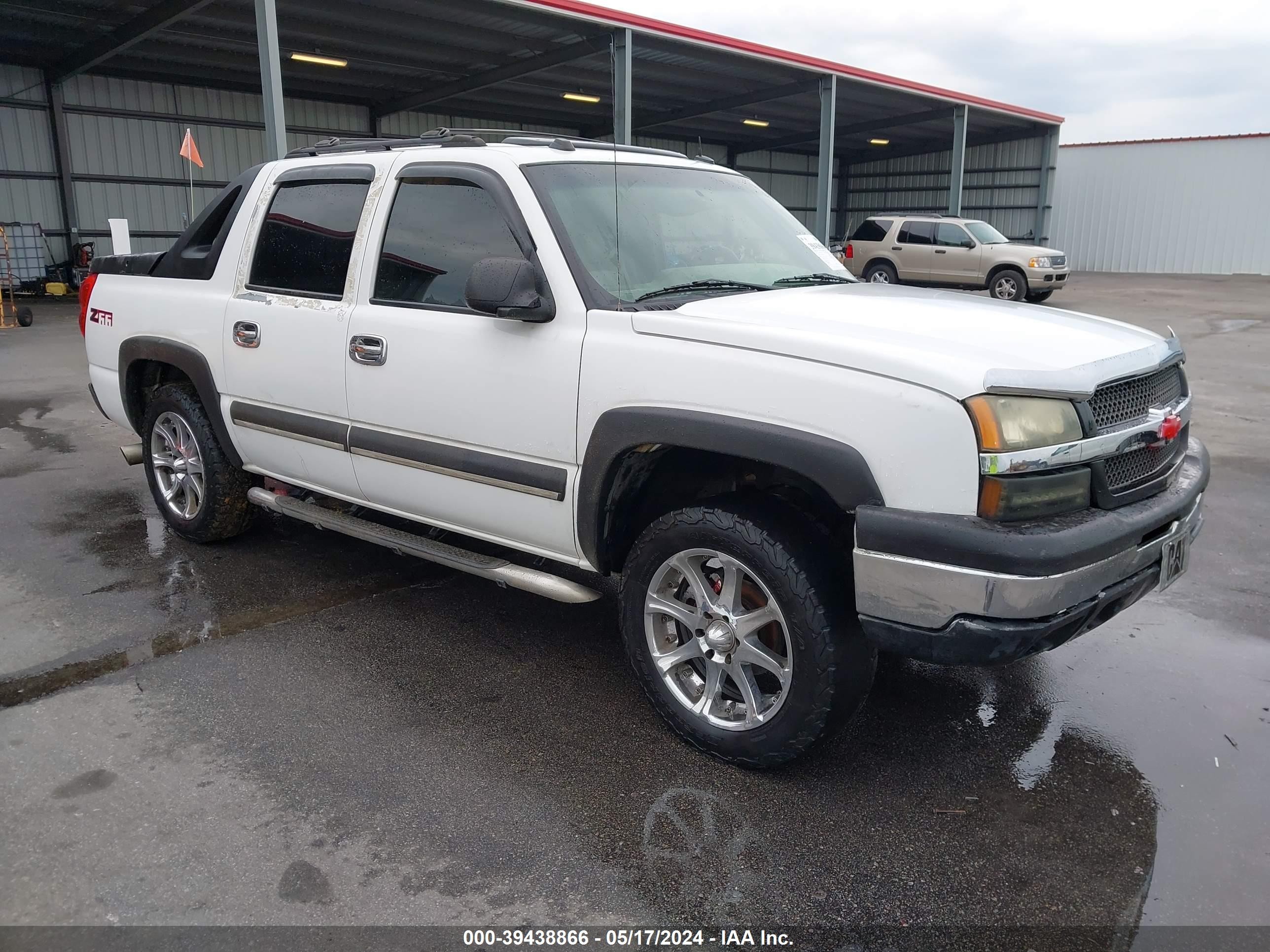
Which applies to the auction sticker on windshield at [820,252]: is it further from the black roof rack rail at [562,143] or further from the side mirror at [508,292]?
the side mirror at [508,292]

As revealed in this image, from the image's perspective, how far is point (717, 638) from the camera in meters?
3.04

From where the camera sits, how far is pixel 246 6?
16.2 meters

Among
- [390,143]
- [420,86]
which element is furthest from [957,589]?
[420,86]

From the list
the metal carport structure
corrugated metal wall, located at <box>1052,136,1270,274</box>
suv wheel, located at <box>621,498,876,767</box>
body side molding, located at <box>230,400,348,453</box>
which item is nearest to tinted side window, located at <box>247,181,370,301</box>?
body side molding, located at <box>230,400,348,453</box>

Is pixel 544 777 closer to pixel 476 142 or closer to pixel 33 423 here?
pixel 476 142

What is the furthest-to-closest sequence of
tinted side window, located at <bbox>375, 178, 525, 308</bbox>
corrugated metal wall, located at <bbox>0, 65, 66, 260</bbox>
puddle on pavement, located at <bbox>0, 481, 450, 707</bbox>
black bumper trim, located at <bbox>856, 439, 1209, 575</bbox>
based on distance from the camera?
corrugated metal wall, located at <bbox>0, 65, 66, 260</bbox> → puddle on pavement, located at <bbox>0, 481, 450, 707</bbox> → tinted side window, located at <bbox>375, 178, 525, 308</bbox> → black bumper trim, located at <bbox>856, 439, 1209, 575</bbox>

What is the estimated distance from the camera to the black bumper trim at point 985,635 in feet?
8.31

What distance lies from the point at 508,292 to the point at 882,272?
1981cm

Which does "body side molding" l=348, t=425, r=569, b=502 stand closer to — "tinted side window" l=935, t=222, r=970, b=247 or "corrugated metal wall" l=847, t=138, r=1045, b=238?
"tinted side window" l=935, t=222, r=970, b=247

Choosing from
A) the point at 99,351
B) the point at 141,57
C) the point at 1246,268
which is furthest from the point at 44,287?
the point at 1246,268

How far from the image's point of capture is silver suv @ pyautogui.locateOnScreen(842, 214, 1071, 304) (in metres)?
19.4

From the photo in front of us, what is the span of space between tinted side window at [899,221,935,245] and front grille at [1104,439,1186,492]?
1872 centimetres

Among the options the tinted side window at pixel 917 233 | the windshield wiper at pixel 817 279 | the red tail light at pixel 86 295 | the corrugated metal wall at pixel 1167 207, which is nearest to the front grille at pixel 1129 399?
the windshield wiper at pixel 817 279

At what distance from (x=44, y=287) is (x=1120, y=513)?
23.5 m
